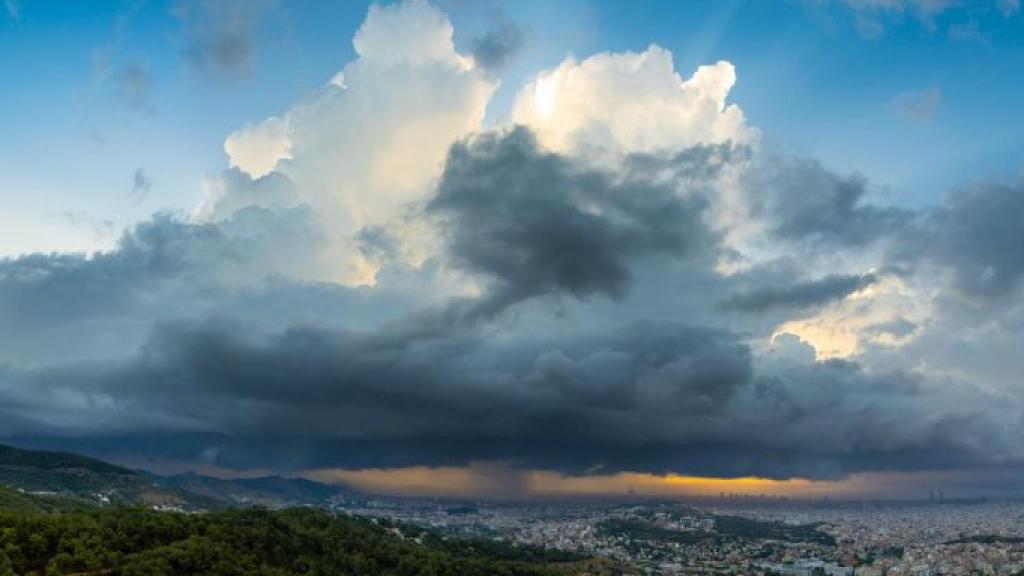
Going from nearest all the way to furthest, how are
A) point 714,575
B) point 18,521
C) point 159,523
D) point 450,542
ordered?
point 18,521
point 159,523
point 450,542
point 714,575

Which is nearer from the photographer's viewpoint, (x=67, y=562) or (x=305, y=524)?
(x=67, y=562)

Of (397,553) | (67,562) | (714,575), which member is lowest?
(714,575)

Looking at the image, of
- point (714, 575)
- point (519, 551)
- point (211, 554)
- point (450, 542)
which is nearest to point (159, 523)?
point (211, 554)

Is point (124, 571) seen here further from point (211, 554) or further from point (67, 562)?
point (211, 554)

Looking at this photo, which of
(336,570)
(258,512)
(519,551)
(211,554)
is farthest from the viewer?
(519,551)

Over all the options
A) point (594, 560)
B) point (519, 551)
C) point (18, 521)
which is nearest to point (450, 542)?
point (519, 551)

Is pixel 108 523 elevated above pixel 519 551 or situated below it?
A: above
